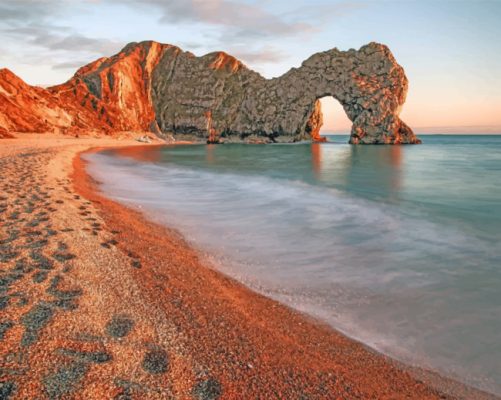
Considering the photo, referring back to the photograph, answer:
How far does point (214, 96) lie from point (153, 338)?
109345mm

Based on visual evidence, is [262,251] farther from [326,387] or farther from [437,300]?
[326,387]

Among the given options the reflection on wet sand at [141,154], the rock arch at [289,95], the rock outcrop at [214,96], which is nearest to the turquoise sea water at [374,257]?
the reflection on wet sand at [141,154]

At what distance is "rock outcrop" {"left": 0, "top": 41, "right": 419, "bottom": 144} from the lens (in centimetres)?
7075

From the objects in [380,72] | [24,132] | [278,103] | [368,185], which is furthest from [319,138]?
[368,185]

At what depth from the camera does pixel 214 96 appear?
4203 inches

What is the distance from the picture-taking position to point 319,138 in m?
111

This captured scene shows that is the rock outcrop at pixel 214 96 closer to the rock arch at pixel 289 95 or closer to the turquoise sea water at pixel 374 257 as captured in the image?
the rock arch at pixel 289 95

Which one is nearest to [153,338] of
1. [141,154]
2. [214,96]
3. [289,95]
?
[141,154]

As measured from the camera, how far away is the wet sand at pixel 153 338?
3.15 metres

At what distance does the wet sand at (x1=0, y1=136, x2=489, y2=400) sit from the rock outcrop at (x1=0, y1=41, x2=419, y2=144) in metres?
61.7

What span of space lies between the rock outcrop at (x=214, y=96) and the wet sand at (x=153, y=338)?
203 feet

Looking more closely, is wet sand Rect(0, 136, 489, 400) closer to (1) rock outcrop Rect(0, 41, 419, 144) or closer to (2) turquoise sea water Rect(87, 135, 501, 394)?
(2) turquoise sea water Rect(87, 135, 501, 394)

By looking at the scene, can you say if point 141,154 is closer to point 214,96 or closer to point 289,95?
point 289,95

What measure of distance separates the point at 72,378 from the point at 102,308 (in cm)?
143
